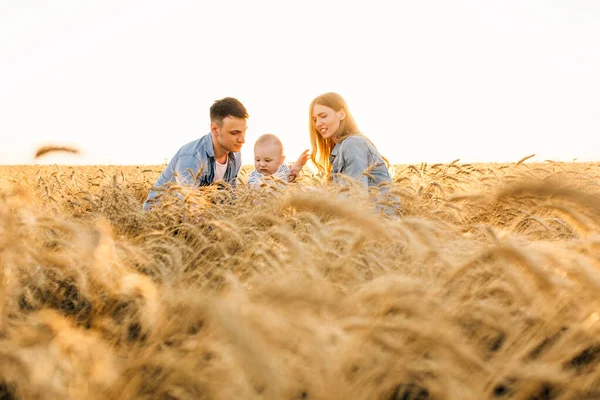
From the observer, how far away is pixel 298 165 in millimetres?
4809

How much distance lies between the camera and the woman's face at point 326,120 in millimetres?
4508

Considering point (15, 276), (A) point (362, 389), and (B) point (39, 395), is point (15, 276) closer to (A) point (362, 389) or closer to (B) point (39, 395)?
(B) point (39, 395)

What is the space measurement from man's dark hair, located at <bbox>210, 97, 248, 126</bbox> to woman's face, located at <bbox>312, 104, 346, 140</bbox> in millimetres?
692

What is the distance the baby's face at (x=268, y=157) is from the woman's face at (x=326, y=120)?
0.74 metres

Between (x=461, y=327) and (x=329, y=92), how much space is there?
3.68m

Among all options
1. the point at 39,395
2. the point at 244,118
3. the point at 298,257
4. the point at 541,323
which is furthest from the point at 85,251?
the point at 244,118

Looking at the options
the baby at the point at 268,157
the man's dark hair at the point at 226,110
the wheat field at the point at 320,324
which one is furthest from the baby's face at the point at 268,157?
the wheat field at the point at 320,324

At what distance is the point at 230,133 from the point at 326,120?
922 millimetres

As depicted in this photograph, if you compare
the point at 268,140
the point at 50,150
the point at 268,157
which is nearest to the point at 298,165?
the point at 268,157

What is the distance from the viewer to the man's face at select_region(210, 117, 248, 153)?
445cm

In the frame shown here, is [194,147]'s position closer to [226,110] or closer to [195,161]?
[195,161]

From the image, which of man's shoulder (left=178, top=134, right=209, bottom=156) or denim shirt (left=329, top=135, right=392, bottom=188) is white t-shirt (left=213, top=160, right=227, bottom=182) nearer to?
man's shoulder (left=178, top=134, right=209, bottom=156)

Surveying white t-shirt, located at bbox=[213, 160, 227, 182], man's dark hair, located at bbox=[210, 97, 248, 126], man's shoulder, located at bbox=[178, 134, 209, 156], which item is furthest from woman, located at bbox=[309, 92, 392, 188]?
man's shoulder, located at bbox=[178, 134, 209, 156]

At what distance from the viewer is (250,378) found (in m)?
1.03
